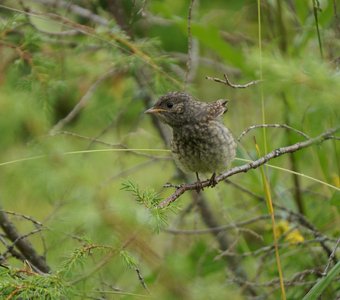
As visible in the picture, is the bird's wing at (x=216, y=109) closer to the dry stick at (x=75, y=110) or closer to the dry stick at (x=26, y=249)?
the dry stick at (x=75, y=110)

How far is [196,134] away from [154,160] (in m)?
0.96

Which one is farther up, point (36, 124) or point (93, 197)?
point (93, 197)

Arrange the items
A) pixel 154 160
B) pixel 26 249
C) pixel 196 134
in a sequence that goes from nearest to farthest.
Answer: pixel 26 249
pixel 196 134
pixel 154 160

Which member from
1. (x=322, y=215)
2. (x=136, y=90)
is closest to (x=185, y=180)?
(x=136, y=90)

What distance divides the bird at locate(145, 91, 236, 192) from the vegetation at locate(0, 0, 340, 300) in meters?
0.10

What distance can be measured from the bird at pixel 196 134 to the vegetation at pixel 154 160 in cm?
10

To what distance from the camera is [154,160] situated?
16.7 ft

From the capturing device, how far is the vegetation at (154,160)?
8.26 ft

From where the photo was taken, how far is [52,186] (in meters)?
2.54

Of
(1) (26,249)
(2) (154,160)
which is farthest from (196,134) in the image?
(1) (26,249)

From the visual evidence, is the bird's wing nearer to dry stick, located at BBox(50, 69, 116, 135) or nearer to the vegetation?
the vegetation

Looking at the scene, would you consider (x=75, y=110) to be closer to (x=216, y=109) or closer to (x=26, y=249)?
(x=216, y=109)

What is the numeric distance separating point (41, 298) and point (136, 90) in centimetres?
306

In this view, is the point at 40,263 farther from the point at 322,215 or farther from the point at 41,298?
the point at 322,215
